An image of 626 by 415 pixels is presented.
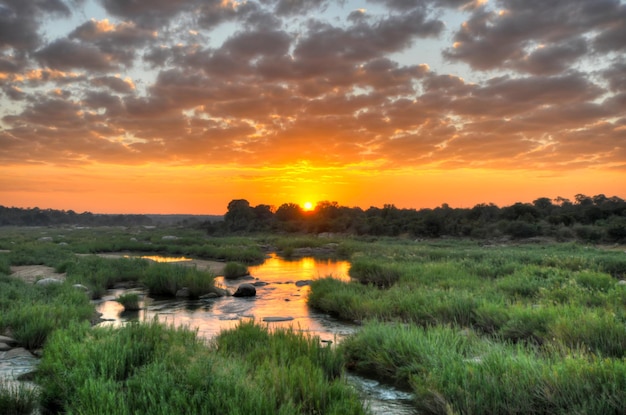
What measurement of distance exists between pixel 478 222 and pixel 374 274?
44.7 m

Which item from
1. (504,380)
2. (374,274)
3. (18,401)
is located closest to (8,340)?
(18,401)

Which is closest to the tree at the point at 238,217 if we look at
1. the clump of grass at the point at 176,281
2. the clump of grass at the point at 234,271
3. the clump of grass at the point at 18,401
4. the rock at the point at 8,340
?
the clump of grass at the point at 234,271

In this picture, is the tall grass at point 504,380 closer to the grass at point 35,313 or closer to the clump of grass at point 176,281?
the grass at point 35,313

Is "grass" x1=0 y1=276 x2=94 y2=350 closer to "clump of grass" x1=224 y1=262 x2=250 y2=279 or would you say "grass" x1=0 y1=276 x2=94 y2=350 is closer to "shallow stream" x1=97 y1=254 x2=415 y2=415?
"shallow stream" x1=97 y1=254 x2=415 y2=415

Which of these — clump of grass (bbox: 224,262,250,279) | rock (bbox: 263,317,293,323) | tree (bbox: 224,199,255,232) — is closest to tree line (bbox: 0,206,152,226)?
tree (bbox: 224,199,255,232)

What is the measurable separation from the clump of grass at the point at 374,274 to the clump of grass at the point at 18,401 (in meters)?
16.1

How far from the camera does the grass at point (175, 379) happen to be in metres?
5.15

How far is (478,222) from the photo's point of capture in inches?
2425

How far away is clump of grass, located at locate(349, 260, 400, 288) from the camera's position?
2119cm

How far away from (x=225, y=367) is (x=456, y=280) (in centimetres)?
1321

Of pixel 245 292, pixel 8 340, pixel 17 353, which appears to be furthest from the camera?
pixel 245 292

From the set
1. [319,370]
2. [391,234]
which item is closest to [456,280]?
[319,370]

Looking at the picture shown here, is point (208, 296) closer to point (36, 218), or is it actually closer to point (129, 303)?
point (129, 303)

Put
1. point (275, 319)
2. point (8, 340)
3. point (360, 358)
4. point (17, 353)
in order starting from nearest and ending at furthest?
point (17, 353) < point (360, 358) < point (8, 340) < point (275, 319)
